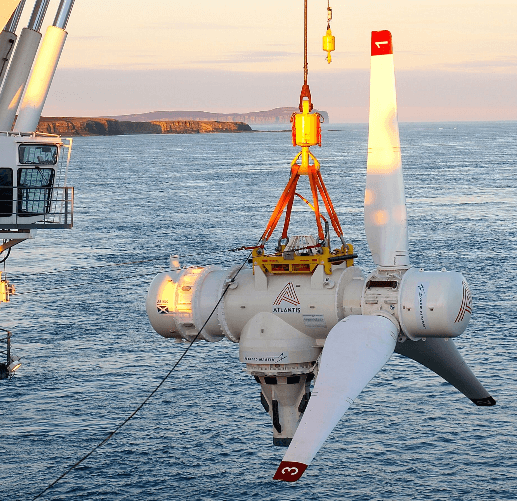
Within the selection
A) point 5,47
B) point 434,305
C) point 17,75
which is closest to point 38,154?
point 17,75

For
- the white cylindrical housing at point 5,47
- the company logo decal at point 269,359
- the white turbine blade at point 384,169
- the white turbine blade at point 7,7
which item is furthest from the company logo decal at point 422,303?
the white cylindrical housing at point 5,47

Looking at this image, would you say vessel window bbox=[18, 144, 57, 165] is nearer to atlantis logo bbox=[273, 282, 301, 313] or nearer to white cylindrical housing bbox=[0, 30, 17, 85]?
white cylindrical housing bbox=[0, 30, 17, 85]

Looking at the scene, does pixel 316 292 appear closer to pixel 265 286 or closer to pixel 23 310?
pixel 265 286

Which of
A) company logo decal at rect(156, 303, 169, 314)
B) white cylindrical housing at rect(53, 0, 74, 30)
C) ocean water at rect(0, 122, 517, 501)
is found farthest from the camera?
ocean water at rect(0, 122, 517, 501)

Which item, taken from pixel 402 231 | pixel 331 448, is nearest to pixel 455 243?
pixel 331 448

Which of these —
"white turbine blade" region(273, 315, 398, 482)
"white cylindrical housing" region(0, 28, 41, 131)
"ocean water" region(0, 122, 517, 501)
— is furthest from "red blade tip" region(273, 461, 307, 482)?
"white cylindrical housing" region(0, 28, 41, 131)

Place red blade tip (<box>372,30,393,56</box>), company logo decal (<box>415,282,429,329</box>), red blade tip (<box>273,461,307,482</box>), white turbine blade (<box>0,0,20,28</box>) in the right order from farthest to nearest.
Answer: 1. white turbine blade (<box>0,0,20,28</box>)
2. red blade tip (<box>372,30,393,56</box>)
3. company logo decal (<box>415,282,429,329</box>)
4. red blade tip (<box>273,461,307,482</box>)

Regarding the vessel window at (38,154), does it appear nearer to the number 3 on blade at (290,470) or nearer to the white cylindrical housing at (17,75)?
the white cylindrical housing at (17,75)
